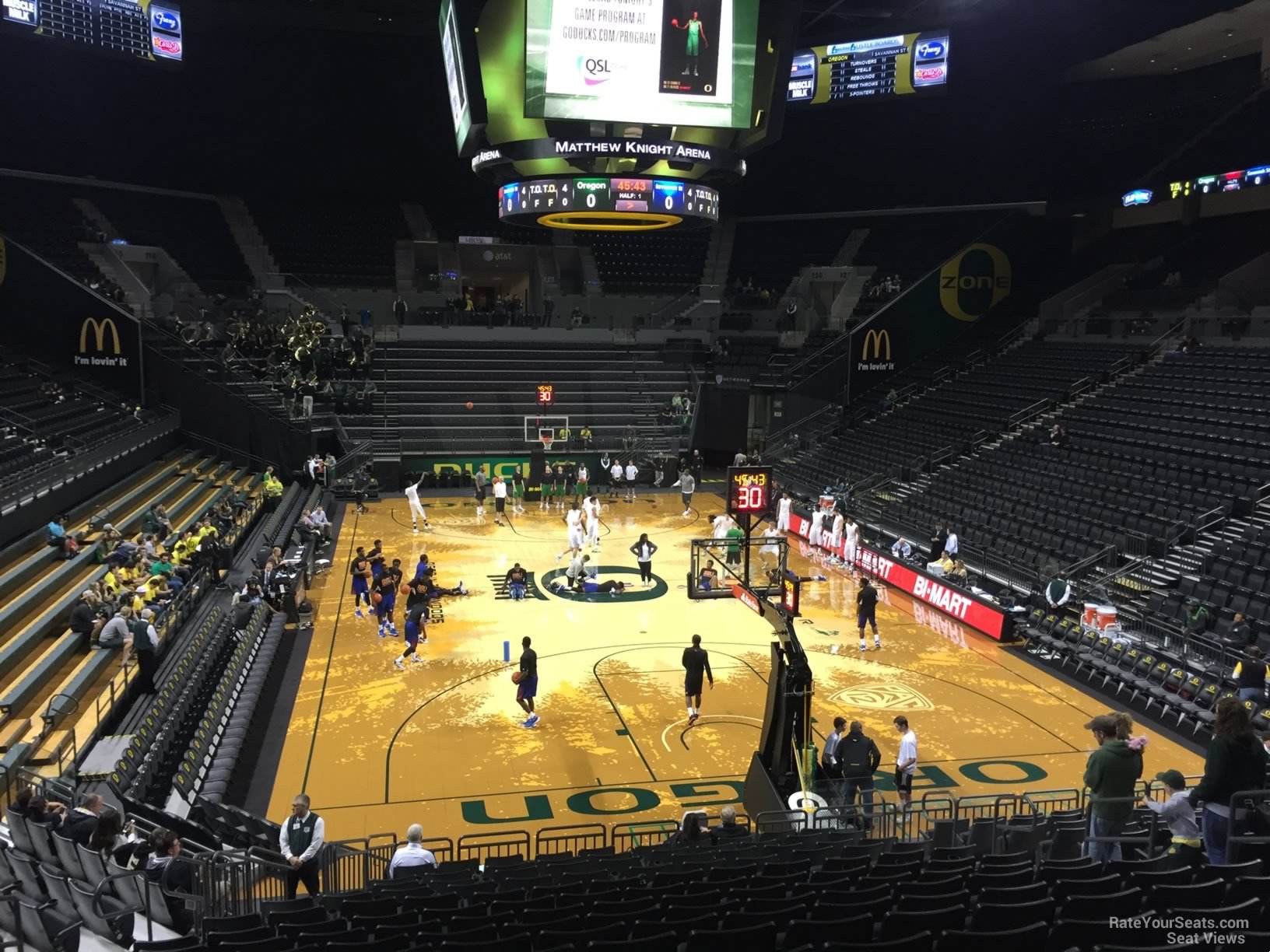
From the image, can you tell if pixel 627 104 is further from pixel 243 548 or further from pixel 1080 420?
pixel 1080 420

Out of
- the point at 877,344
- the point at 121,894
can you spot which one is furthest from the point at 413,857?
the point at 877,344

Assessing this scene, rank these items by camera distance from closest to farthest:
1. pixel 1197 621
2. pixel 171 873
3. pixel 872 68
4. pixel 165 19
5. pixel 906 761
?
1. pixel 171 873
2. pixel 906 761
3. pixel 1197 621
4. pixel 165 19
5. pixel 872 68

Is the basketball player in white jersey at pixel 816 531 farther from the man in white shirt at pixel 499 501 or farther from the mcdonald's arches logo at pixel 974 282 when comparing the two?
the mcdonald's arches logo at pixel 974 282

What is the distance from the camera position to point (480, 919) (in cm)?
636

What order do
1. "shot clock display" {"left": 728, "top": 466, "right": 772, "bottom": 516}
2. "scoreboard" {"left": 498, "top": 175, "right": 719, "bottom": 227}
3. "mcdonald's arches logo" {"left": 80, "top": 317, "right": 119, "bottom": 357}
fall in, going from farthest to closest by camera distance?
"mcdonald's arches logo" {"left": 80, "top": 317, "right": 119, "bottom": 357}, "scoreboard" {"left": 498, "top": 175, "right": 719, "bottom": 227}, "shot clock display" {"left": 728, "top": 466, "right": 772, "bottom": 516}

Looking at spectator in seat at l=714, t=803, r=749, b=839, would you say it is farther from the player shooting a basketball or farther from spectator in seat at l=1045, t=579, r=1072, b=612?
the player shooting a basketball

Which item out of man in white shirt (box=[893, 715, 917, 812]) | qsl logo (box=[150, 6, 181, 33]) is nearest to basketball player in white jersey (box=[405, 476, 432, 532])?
man in white shirt (box=[893, 715, 917, 812])

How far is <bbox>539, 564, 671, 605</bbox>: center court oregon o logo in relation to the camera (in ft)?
69.4

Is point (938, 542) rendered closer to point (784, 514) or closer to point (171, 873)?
point (784, 514)

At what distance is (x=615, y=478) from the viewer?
1339 inches

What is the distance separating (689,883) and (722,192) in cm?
4435

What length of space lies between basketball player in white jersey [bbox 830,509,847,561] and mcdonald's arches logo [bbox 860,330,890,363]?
13.7 m

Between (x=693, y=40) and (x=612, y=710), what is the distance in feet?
44.3

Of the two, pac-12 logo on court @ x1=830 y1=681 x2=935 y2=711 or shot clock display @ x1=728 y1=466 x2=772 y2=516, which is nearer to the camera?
shot clock display @ x1=728 y1=466 x2=772 y2=516
